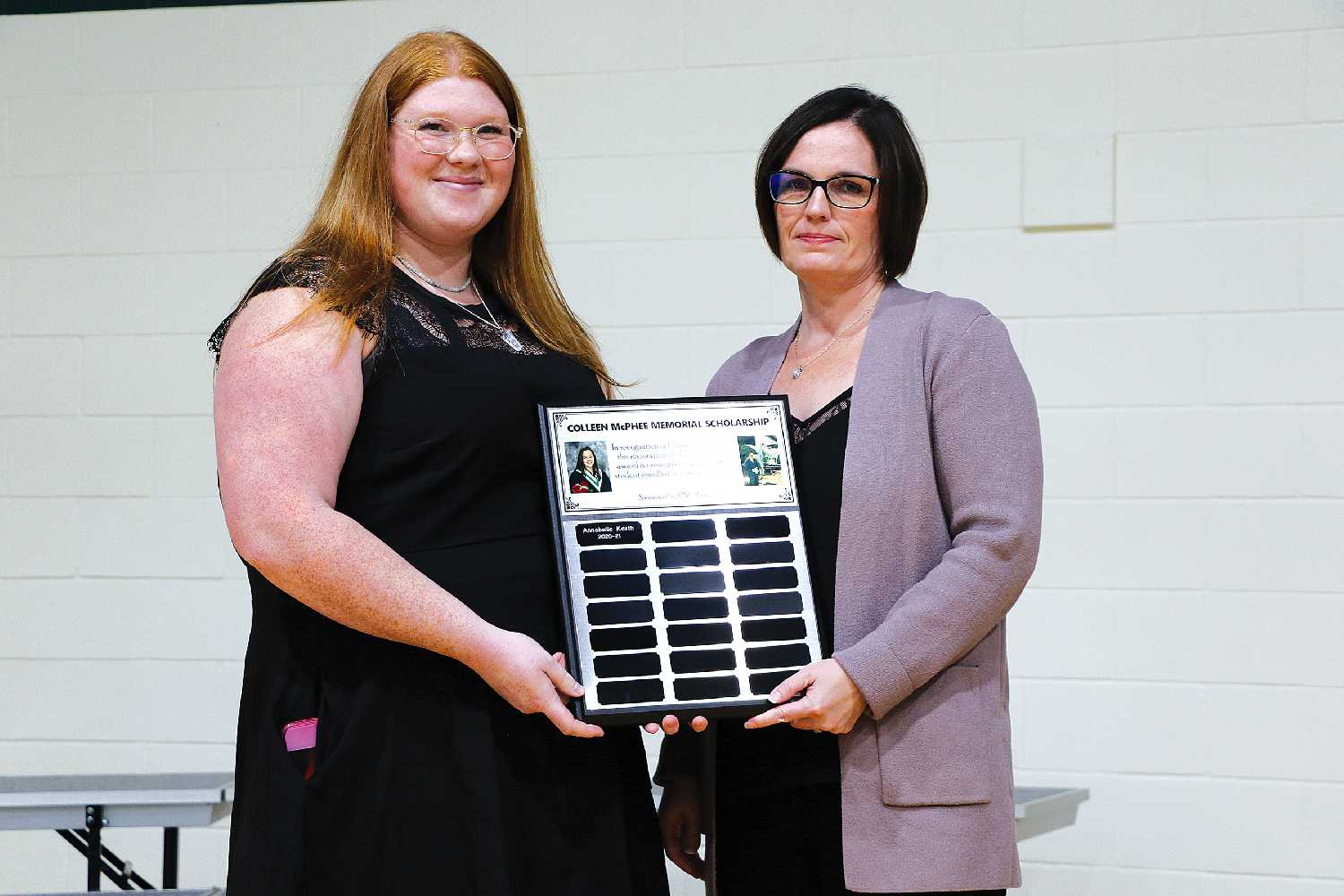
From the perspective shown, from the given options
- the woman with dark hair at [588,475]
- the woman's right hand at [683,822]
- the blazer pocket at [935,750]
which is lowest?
the woman's right hand at [683,822]

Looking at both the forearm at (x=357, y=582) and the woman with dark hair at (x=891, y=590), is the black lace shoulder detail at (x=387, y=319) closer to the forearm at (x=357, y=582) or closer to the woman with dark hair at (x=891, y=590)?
the forearm at (x=357, y=582)

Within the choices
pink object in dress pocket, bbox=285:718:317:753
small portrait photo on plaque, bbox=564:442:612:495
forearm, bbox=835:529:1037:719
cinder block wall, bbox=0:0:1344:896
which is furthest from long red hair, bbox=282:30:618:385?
cinder block wall, bbox=0:0:1344:896

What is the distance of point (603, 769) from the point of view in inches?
68.3

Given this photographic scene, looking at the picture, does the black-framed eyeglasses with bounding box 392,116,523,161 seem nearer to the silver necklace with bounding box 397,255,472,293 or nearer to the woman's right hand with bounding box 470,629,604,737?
the silver necklace with bounding box 397,255,472,293

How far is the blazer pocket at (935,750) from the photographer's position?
1681 mm

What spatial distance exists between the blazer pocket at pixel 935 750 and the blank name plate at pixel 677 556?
150mm

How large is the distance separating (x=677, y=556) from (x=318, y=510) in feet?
1.47

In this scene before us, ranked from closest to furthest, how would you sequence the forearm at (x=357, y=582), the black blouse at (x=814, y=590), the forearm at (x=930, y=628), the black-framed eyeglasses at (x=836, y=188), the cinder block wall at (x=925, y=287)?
the forearm at (x=357, y=582) → the forearm at (x=930, y=628) → the black blouse at (x=814, y=590) → the black-framed eyeglasses at (x=836, y=188) → the cinder block wall at (x=925, y=287)

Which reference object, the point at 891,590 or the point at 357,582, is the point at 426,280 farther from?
the point at 891,590

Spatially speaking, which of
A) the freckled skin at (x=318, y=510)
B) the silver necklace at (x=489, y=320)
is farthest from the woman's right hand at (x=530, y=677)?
the silver necklace at (x=489, y=320)

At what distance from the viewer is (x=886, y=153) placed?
186cm

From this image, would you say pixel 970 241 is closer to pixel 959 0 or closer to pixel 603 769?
pixel 959 0

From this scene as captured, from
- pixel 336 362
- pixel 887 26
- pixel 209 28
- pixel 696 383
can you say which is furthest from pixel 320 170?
pixel 336 362

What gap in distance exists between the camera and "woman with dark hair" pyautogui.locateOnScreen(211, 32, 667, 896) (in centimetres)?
156
